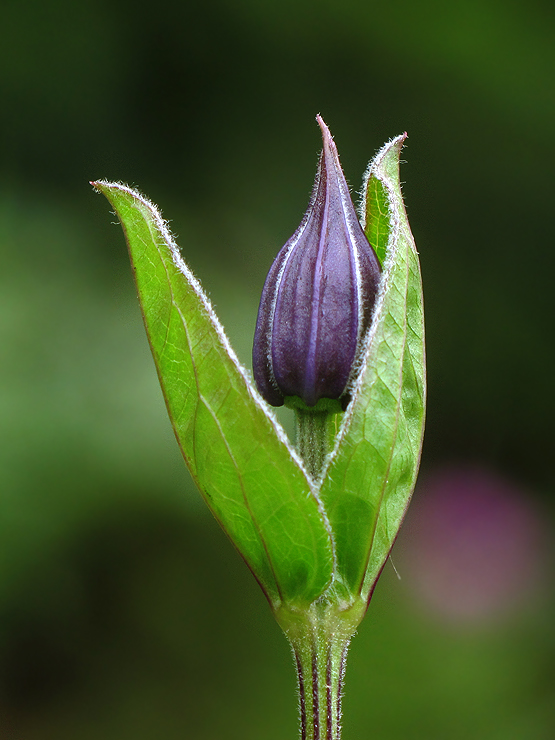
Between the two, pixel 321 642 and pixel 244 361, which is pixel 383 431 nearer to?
pixel 321 642

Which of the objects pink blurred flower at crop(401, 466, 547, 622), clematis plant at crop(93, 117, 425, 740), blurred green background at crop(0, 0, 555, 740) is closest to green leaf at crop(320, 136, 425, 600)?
clematis plant at crop(93, 117, 425, 740)

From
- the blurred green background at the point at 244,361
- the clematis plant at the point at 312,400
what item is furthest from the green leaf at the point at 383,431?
the blurred green background at the point at 244,361

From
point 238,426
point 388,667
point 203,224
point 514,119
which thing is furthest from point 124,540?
point 514,119

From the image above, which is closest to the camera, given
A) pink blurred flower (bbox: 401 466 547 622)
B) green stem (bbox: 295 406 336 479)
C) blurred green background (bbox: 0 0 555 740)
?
green stem (bbox: 295 406 336 479)

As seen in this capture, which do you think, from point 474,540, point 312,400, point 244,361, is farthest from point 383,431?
point 474,540

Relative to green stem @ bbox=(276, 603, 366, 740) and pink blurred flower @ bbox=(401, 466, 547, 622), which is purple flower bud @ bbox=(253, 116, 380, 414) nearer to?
green stem @ bbox=(276, 603, 366, 740)

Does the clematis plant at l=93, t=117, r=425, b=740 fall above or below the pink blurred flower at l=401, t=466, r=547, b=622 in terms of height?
above

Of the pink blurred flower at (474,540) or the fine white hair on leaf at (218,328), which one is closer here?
the fine white hair on leaf at (218,328)

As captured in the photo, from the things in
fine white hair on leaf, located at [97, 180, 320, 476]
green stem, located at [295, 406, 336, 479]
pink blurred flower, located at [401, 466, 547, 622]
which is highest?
fine white hair on leaf, located at [97, 180, 320, 476]

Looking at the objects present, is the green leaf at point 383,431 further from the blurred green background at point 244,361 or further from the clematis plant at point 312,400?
the blurred green background at point 244,361
